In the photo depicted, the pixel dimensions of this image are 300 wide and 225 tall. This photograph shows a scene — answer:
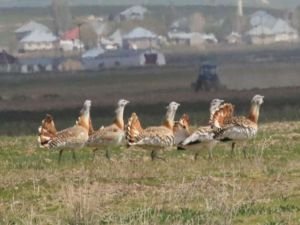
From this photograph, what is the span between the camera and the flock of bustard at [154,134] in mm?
20766

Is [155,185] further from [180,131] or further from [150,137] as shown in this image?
[180,131]

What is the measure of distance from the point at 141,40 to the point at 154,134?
148527mm

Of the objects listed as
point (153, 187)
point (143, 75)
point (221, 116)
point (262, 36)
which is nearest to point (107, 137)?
point (221, 116)

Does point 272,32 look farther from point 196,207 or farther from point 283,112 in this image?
point 196,207

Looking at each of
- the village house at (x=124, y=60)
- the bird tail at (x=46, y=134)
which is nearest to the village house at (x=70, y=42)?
the village house at (x=124, y=60)

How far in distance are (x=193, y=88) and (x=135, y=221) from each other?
48.4 meters

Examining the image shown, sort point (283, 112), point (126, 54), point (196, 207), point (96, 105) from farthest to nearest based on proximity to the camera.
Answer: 1. point (126, 54)
2. point (96, 105)
3. point (283, 112)
4. point (196, 207)

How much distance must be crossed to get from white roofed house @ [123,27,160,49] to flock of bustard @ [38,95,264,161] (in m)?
140

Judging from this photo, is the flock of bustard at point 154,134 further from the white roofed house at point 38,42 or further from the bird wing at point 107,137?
the white roofed house at point 38,42

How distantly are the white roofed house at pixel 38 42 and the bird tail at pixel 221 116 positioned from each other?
148m

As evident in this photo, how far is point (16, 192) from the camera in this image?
17188 millimetres

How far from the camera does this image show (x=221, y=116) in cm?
2183

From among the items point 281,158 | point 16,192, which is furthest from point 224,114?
point 16,192

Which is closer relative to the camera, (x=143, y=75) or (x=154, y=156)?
(x=154, y=156)
